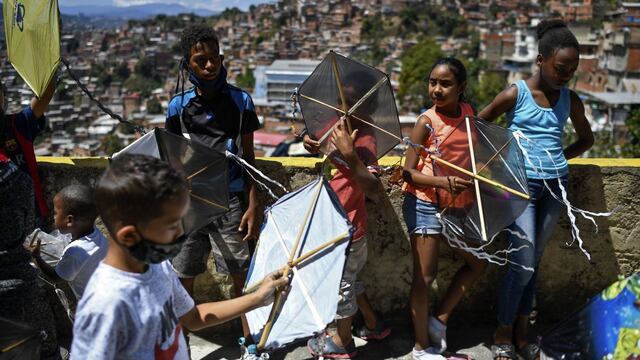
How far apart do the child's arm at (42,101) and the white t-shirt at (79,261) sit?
→ 0.63m

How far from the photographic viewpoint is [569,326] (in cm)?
237

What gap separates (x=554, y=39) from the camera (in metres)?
2.69

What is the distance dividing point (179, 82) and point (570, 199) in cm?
202

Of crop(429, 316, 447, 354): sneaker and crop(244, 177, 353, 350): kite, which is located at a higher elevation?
crop(244, 177, 353, 350): kite

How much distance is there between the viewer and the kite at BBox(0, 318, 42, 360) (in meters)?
1.83

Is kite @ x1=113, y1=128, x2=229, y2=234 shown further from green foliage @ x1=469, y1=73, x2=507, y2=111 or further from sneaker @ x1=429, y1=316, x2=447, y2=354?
green foliage @ x1=469, y1=73, x2=507, y2=111

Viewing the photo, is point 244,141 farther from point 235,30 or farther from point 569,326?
point 235,30

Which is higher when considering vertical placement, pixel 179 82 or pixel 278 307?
pixel 179 82

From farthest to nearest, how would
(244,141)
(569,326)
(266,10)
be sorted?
(266,10)
(244,141)
(569,326)

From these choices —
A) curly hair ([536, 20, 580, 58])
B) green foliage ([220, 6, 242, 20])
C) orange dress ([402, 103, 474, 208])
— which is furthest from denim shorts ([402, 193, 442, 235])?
green foliage ([220, 6, 242, 20])

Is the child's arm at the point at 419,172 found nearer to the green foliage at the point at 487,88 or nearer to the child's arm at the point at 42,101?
the child's arm at the point at 42,101

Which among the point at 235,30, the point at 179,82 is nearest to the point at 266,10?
the point at 235,30

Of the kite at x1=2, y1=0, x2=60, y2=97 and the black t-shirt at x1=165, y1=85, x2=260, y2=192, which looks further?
the black t-shirt at x1=165, y1=85, x2=260, y2=192

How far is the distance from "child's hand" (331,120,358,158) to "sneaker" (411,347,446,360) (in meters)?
1.06
